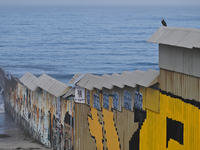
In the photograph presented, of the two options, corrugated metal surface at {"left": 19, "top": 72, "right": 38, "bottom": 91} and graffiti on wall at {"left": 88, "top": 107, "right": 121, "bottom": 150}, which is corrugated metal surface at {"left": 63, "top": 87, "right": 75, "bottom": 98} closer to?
graffiti on wall at {"left": 88, "top": 107, "right": 121, "bottom": 150}

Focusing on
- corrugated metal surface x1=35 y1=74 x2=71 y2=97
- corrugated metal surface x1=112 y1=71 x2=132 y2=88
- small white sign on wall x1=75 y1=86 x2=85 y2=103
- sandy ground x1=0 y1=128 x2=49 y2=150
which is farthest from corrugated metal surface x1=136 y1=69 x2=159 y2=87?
sandy ground x1=0 y1=128 x2=49 y2=150

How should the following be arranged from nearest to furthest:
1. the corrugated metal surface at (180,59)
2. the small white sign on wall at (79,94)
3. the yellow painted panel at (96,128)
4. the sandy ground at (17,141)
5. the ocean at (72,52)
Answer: the corrugated metal surface at (180,59)
the yellow painted panel at (96,128)
the small white sign on wall at (79,94)
the sandy ground at (17,141)
the ocean at (72,52)

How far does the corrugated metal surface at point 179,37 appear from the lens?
249 inches

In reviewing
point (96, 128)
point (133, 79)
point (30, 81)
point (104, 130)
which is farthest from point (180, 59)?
point (30, 81)

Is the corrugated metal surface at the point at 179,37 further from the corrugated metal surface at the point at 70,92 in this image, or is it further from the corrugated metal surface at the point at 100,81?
the corrugated metal surface at the point at 70,92

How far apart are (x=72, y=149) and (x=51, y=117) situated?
1360 millimetres

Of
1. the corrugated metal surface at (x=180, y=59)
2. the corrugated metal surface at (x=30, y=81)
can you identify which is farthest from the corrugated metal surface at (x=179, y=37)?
the corrugated metal surface at (x=30, y=81)

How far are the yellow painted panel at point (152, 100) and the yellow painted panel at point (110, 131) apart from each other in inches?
56.5

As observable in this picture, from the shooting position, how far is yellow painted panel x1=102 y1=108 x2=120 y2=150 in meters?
8.55

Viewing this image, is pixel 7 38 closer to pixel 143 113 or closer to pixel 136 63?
pixel 136 63

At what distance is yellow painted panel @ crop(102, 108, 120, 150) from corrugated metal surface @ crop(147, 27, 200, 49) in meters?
2.25

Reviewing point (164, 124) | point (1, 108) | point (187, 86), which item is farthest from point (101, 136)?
point (1, 108)

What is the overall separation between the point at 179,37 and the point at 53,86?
5.01 metres

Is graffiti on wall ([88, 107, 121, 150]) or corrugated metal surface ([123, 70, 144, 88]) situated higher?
corrugated metal surface ([123, 70, 144, 88])
